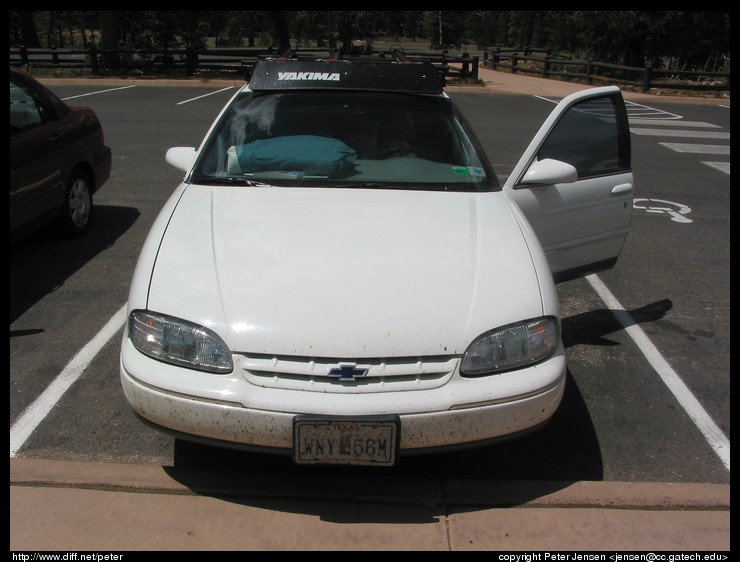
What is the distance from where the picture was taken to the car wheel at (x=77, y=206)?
562 cm

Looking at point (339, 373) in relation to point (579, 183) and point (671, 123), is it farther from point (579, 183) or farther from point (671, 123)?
point (671, 123)

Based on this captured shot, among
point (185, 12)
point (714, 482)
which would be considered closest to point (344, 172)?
point (714, 482)

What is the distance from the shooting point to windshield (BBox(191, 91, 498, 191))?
358 cm

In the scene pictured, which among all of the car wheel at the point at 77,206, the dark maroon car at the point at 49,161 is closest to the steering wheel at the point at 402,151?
the dark maroon car at the point at 49,161

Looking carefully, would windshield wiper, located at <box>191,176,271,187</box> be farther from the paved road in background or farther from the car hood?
the paved road in background

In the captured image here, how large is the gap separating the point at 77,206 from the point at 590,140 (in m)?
4.26

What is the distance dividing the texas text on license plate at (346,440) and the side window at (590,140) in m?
2.17

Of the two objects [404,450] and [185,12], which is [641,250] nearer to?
[404,450]

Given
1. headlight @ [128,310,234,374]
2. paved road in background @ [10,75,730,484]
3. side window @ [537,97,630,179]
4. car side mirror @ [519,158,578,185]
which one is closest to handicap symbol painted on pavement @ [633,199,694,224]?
paved road in background @ [10,75,730,484]

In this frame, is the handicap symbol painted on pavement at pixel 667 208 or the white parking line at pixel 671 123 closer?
the handicap symbol painted on pavement at pixel 667 208

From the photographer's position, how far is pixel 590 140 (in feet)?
→ 13.5

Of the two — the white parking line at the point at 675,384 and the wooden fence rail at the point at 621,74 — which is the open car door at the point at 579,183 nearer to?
the white parking line at the point at 675,384

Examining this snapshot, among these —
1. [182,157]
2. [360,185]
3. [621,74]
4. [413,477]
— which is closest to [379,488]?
[413,477]
